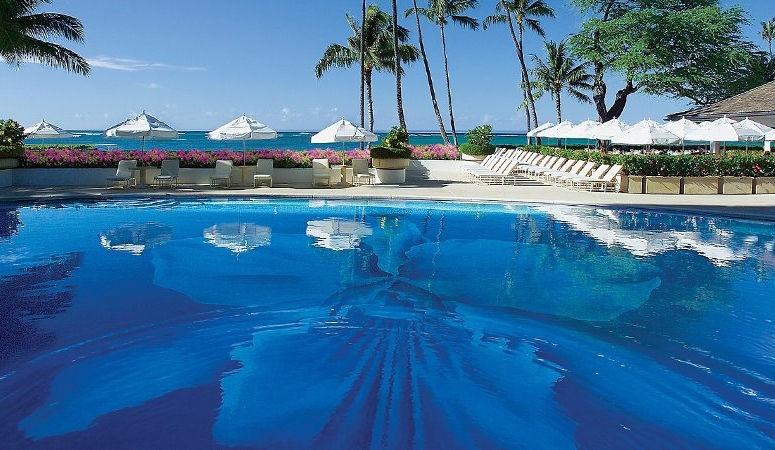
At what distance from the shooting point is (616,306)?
8281mm

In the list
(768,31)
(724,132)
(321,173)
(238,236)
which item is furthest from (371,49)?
(768,31)

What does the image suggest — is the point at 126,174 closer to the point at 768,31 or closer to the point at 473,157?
the point at 473,157

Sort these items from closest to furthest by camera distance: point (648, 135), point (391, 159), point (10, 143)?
point (10, 143), point (648, 135), point (391, 159)

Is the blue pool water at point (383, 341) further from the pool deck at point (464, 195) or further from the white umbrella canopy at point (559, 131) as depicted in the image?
the white umbrella canopy at point (559, 131)

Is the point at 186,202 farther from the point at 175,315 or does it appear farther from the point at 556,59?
the point at 556,59

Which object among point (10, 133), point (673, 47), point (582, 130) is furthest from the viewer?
point (673, 47)

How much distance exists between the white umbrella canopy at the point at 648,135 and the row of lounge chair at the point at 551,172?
137 cm

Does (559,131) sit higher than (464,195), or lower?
higher

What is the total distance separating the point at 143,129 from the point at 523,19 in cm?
2847

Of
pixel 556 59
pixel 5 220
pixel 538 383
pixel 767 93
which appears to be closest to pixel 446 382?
pixel 538 383

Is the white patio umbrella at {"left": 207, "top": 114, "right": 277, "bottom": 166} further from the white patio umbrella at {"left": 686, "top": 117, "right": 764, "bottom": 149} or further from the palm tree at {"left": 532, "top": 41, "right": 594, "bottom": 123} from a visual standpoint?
the palm tree at {"left": 532, "top": 41, "right": 594, "bottom": 123}

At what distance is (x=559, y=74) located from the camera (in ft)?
136

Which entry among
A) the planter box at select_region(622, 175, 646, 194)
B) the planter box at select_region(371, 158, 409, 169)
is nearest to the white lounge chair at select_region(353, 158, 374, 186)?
the planter box at select_region(371, 158, 409, 169)

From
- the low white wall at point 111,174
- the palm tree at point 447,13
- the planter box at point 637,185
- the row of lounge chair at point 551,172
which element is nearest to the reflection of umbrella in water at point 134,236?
the low white wall at point 111,174
